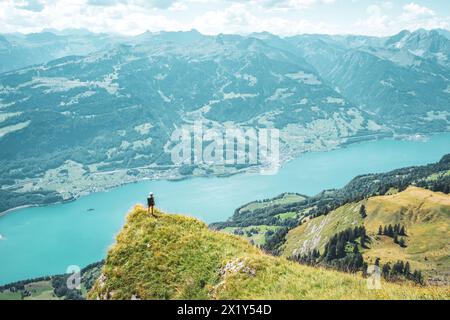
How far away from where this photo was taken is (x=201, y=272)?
21.3 metres

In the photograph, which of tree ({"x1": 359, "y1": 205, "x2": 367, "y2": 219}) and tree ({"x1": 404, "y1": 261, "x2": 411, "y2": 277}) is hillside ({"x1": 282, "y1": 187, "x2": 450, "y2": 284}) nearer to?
tree ({"x1": 359, "y1": 205, "x2": 367, "y2": 219})

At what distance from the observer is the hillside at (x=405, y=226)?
121m

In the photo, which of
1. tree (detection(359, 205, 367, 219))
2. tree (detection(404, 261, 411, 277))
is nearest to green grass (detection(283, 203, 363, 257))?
tree (detection(359, 205, 367, 219))

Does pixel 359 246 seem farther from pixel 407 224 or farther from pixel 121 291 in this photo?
pixel 121 291

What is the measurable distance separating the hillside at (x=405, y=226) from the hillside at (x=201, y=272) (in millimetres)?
96193

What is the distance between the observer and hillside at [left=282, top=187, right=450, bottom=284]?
4781 inches

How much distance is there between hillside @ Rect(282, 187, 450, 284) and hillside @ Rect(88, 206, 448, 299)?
9619 centimetres

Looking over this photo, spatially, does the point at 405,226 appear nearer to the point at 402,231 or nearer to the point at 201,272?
the point at 402,231

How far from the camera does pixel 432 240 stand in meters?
133

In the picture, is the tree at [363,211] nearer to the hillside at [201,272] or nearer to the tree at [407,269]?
the tree at [407,269]

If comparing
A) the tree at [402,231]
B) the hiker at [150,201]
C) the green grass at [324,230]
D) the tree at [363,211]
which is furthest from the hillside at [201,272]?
the tree at [363,211]

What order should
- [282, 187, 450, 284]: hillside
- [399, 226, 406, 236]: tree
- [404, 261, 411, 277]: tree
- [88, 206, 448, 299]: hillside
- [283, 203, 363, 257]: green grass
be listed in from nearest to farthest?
[88, 206, 448, 299]: hillside < [404, 261, 411, 277]: tree < [282, 187, 450, 284]: hillside < [399, 226, 406, 236]: tree < [283, 203, 363, 257]: green grass

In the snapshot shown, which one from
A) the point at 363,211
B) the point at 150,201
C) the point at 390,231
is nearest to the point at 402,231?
the point at 390,231
